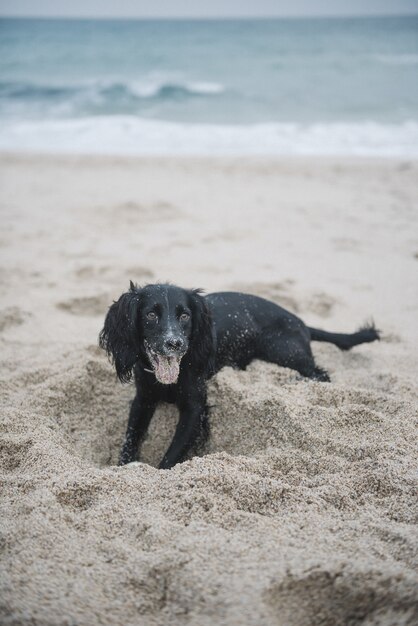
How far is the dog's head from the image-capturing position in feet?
9.78

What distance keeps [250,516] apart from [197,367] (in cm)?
111

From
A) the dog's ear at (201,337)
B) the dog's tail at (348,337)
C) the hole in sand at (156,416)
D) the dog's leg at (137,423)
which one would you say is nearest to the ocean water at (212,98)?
the dog's tail at (348,337)

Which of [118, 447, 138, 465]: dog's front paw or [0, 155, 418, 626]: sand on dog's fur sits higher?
[0, 155, 418, 626]: sand on dog's fur

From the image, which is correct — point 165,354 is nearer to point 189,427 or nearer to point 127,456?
point 189,427

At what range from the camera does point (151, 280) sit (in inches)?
219

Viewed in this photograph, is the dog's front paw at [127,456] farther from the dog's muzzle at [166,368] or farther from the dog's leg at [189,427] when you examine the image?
the dog's muzzle at [166,368]

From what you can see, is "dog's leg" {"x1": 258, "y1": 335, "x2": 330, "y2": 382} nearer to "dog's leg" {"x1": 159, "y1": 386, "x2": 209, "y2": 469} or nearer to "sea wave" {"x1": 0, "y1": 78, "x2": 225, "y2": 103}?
"dog's leg" {"x1": 159, "y1": 386, "x2": 209, "y2": 469}

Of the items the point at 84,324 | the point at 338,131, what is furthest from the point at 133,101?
the point at 84,324

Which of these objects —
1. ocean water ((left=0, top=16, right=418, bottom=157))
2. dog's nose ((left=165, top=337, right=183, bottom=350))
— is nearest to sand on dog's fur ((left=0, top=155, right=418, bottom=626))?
dog's nose ((left=165, top=337, right=183, bottom=350))

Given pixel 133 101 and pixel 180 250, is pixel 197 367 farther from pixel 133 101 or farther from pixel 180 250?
pixel 133 101

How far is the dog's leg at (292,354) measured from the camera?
376 cm

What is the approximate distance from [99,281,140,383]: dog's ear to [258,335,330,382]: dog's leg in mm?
1083

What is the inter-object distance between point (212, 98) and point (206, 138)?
6.67m

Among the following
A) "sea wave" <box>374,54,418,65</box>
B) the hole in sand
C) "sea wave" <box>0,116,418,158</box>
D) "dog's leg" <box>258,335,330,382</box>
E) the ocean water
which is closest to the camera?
the hole in sand
